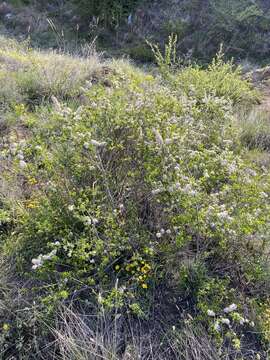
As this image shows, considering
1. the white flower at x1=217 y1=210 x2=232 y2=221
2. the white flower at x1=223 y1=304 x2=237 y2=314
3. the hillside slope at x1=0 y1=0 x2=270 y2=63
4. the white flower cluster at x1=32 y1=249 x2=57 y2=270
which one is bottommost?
the hillside slope at x1=0 y1=0 x2=270 y2=63

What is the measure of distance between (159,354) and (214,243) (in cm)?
77

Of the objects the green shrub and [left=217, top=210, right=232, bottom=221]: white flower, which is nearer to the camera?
[left=217, top=210, right=232, bottom=221]: white flower

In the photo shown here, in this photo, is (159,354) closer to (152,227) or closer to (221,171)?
(152,227)

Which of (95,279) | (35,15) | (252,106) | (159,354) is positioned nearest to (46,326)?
(95,279)

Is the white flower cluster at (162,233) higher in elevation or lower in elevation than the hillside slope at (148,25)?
higher

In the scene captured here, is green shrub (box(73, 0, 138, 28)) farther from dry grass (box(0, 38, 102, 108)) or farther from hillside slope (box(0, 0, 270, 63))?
dry grass (box(0, 38, 102, 108))

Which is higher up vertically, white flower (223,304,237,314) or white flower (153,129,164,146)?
white flower (153,129,164,146)

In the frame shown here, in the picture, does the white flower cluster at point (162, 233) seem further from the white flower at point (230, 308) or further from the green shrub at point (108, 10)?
the green shrub at point (108, 10)

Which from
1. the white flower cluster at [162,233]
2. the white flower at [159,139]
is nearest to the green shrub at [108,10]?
the white flower at [159,139]

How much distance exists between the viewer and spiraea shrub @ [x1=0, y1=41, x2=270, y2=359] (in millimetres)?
2027

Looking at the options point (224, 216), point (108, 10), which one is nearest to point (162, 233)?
point (224, 216)

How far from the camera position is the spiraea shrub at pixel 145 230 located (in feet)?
6.65

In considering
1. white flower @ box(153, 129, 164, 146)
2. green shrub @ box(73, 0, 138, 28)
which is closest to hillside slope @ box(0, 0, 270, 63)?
green shrub @ box(73, 0, 138, 28)

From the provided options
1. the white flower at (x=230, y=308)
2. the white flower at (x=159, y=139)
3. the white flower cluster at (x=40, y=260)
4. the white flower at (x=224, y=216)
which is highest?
the white flower at (x=159, y=139)
